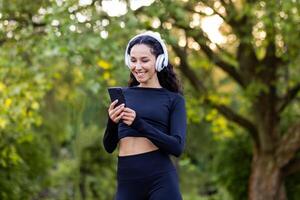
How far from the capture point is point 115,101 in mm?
3012

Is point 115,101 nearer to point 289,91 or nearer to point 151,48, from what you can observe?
point 151,48

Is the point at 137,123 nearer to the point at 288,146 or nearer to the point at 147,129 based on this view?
the point at 147,129

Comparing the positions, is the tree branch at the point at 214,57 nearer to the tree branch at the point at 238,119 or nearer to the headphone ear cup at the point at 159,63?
the tree branch at the point at 238,119

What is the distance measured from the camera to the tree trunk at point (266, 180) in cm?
959

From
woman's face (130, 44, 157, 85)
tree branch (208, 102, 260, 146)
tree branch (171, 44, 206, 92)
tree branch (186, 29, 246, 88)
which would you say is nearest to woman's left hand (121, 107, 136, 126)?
woman's face (130, 44, 157, 85)

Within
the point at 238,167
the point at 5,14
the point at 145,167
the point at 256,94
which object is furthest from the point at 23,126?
the point at 145,167

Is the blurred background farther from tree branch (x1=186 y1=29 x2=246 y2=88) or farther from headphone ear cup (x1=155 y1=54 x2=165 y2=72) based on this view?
headphone ear cup (x1=155 y1=54 x2=165 y2=72)

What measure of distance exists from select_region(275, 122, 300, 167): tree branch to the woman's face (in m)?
6.26

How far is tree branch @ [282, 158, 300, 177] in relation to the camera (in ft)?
31.4

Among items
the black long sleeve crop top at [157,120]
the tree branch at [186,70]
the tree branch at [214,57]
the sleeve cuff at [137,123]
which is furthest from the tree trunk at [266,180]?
the sleeve cuff at [137,123]

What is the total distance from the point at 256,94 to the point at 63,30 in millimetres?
3762

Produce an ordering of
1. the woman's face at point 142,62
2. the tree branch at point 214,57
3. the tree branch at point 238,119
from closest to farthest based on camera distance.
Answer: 1. the woman's face at point 142,62
2. the tree branch at point 214,57
3. the tree branch at point 238,119

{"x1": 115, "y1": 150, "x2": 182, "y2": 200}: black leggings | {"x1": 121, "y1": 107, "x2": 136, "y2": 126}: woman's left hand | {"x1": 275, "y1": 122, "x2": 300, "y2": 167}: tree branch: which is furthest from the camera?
{"x1": 275, "y1": 122, "x2": 300, "y2": 167}: tree branch

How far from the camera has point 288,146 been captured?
30.5 ft
